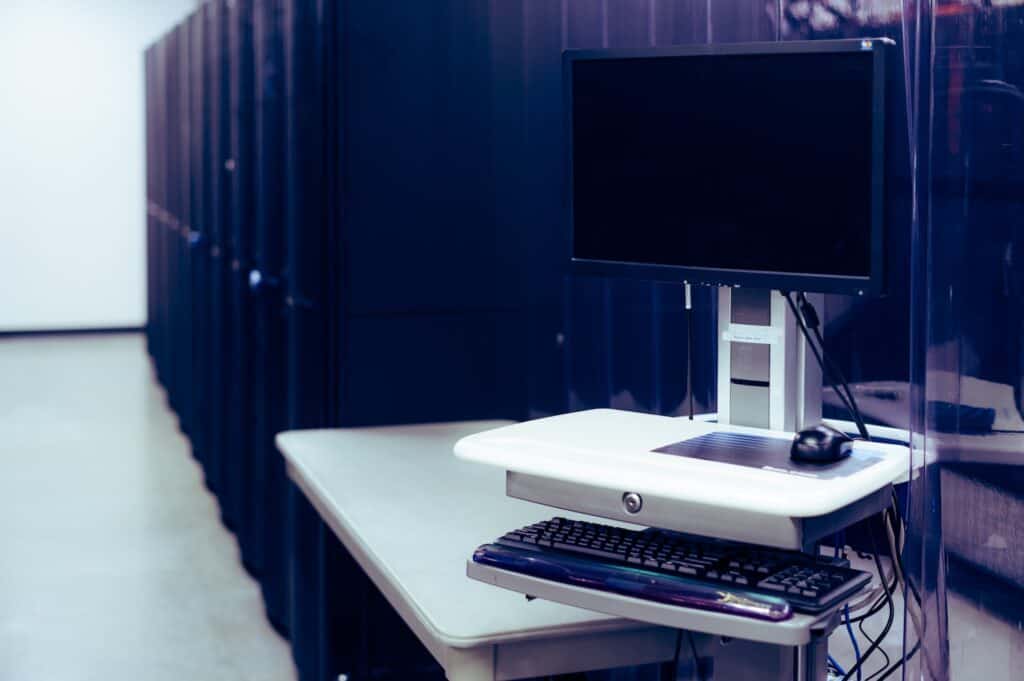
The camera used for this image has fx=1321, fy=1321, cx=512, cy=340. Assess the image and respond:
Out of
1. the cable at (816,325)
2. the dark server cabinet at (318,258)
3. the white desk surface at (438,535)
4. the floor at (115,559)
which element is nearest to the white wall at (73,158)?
the floor at (115,559)

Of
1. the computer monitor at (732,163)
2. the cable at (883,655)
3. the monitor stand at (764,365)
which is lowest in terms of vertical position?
the cable at (883,655)

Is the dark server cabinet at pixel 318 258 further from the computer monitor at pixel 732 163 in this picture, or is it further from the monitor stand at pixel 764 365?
the monitor stand at pixel 764 365

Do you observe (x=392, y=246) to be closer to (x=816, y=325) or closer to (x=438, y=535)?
(x=438, y=535)

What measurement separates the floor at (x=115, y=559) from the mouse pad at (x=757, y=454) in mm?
1969

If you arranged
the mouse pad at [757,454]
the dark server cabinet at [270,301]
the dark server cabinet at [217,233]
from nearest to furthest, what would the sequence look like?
the mouse pad at [757,454]
the dark server cabinet at [270,301]
the dark server cabinet at [217,233]

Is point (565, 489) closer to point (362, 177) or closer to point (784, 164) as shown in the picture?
point (784, 164)

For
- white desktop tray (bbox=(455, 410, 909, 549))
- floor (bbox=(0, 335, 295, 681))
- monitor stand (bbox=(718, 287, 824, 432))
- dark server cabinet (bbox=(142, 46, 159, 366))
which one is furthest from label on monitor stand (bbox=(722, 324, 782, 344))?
dark server cabinet (bbox=(142, 46, 159, 366))

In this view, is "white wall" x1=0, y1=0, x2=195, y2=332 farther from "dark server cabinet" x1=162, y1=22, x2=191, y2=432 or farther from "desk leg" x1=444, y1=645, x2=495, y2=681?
"desk leg" x1=444, y1=645, x2=495, y2=681

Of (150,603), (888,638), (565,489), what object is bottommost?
(150,603)

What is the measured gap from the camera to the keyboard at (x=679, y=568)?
134cm

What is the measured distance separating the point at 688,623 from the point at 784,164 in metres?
0.54

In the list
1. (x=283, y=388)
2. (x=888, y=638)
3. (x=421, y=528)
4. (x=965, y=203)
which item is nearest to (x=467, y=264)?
(x=283, y=388)

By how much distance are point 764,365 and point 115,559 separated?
3.03 m

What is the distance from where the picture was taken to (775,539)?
1.34m
